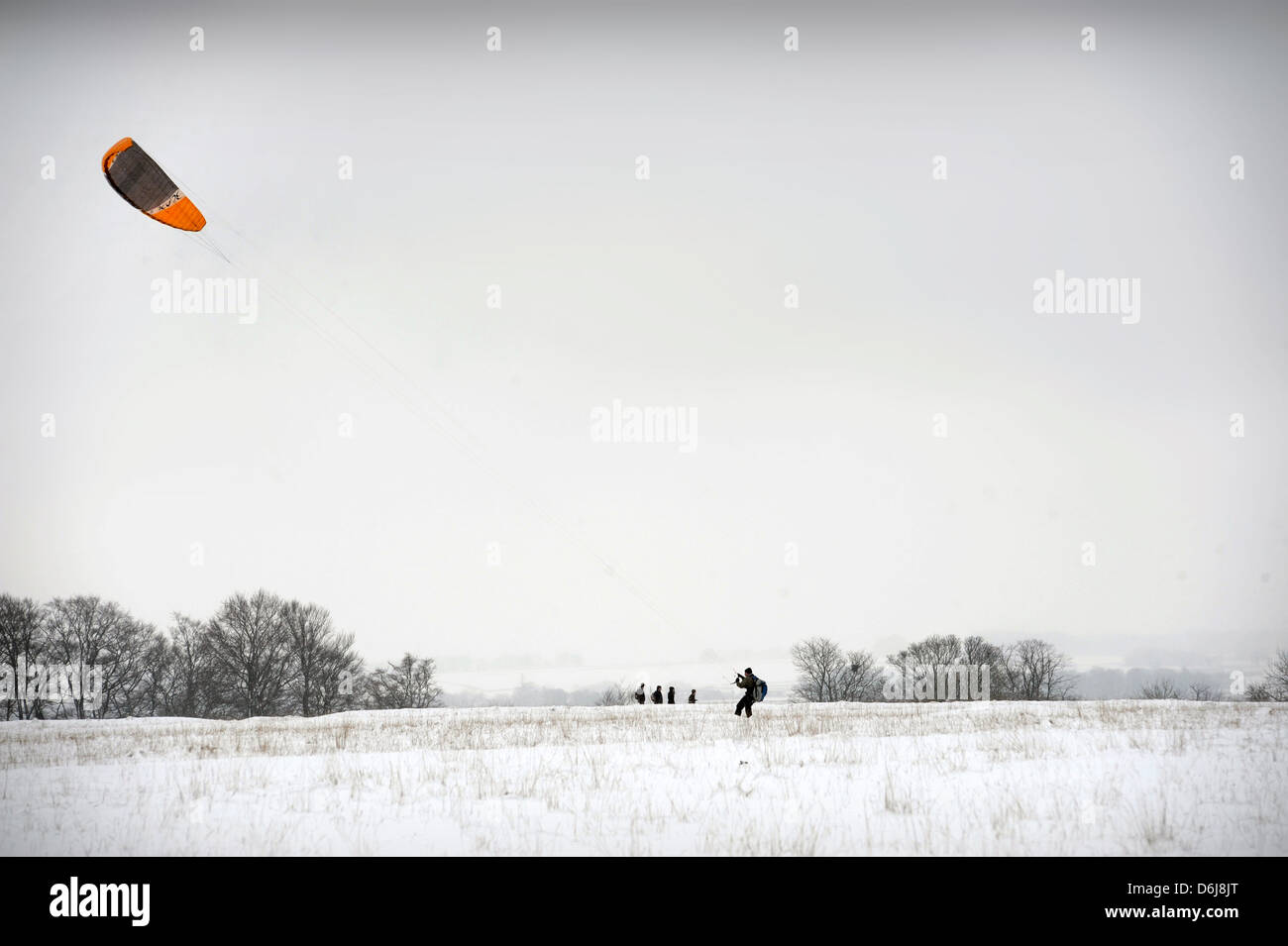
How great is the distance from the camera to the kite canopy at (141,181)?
67.2 feet

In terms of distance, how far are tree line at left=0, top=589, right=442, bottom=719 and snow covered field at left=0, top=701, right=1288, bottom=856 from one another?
226ft

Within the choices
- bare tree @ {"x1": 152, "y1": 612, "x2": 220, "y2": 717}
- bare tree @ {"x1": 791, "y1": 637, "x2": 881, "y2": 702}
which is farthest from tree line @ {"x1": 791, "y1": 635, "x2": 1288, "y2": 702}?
bare tree @ {"x1": 152, "y1": 612, "x2": 220, "y2": 717}

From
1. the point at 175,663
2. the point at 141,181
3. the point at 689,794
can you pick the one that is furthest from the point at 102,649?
the point at 689,794

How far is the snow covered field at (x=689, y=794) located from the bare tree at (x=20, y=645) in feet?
226

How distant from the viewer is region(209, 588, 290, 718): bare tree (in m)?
81.9

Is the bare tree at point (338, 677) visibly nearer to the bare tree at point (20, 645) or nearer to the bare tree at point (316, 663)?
the bare tree at point (316, 663)

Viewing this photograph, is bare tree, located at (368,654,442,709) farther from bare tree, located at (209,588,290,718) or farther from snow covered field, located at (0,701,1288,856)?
snow covered field, located at (0,701,1288,856)

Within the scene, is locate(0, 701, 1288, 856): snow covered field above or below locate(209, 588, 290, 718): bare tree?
above

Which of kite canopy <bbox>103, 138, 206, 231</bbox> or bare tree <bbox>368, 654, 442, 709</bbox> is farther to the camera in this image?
bare tree <bbox>368, 654, 442, 709</bbox>

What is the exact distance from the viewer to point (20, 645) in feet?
254
